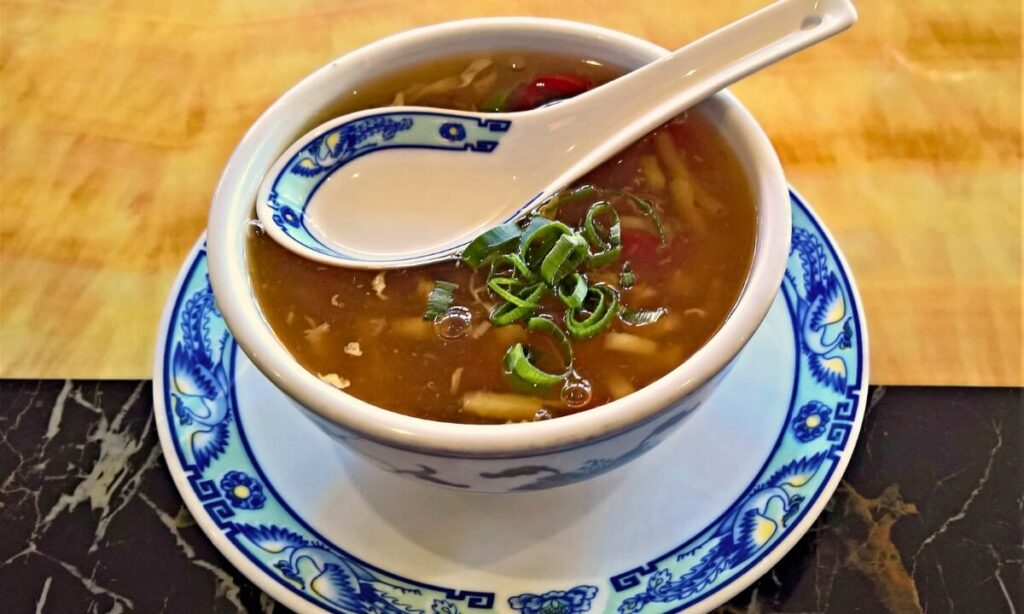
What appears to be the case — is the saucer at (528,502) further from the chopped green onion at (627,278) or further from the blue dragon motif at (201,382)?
the chopped green onion at (627,278)

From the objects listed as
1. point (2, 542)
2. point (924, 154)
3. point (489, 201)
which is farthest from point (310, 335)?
point (924, 154)

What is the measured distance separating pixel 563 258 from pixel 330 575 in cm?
42

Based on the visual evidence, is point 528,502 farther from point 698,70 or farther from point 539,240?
point 698,70

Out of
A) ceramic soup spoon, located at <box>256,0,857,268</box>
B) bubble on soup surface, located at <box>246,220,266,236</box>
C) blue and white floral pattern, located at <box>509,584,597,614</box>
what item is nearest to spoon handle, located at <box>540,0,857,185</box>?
ceramic soup spoon, located at <box>256,0,857,268</box>

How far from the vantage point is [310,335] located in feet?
3.03

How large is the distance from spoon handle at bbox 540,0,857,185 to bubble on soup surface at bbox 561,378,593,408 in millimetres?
294

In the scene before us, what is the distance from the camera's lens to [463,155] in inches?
43.8

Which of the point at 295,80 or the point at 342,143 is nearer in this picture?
the point at 342,143

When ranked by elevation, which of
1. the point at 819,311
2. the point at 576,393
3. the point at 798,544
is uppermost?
the point at 576,393

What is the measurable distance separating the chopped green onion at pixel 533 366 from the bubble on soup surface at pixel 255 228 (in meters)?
0.32

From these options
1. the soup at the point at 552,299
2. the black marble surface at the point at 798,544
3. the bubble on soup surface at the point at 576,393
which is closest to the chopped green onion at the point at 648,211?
the soup at the point at 552,299

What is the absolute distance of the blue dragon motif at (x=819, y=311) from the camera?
1.04 m

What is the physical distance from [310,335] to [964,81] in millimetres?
1208

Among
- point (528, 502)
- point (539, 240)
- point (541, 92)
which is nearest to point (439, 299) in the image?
point (539, 240)
